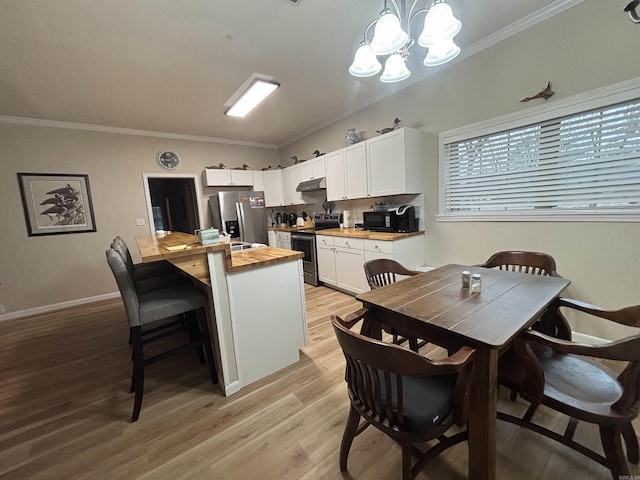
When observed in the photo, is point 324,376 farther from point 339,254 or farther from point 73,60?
point 73,60

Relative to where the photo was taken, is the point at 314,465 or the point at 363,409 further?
the point at 314,465

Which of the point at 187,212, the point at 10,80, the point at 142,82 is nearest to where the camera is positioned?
the point at 10,80

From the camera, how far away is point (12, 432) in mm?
1646

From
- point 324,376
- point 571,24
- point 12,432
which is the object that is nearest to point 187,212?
point 12,432

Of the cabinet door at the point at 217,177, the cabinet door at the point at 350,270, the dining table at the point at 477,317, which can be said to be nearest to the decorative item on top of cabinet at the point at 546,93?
the dining table at the point at 477,317

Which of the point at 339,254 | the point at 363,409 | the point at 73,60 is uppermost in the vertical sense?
the point at 73,60

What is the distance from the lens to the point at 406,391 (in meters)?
1.13

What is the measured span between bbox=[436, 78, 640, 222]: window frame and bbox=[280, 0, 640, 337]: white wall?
56mm

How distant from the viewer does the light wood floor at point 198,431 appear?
1.30 meters

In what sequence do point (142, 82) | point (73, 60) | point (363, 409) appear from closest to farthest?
1. point (363, 409)
2. point (73, 60)
3. point (142, 82)

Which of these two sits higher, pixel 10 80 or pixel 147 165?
pixel 10 80

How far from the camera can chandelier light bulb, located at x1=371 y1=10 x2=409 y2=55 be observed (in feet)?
4.58

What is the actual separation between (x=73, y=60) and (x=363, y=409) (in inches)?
144

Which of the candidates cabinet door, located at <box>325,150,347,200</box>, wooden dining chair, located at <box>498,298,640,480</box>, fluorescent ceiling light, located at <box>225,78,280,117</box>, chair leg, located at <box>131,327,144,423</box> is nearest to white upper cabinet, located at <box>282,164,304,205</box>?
cabinet door, located at <box>325,150,347,200</box>
